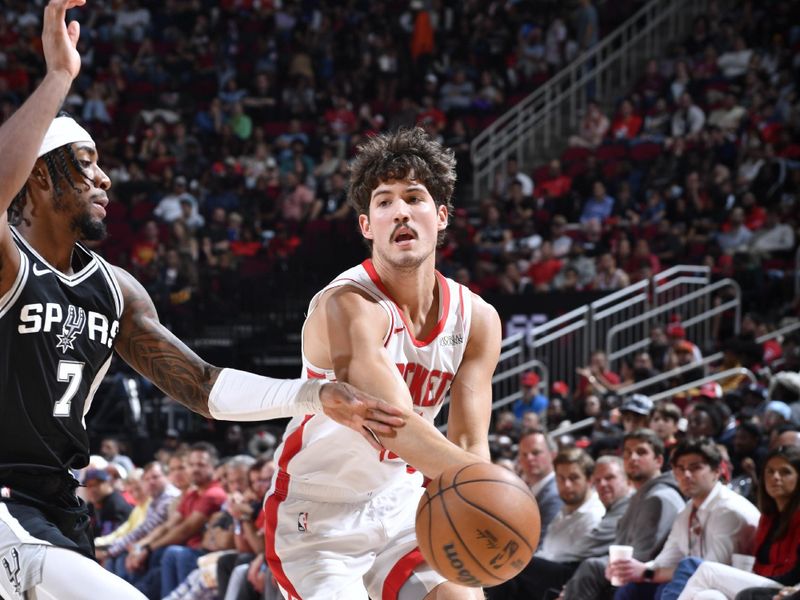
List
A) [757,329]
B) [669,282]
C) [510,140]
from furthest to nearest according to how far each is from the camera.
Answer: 1. [510,140]
2. [669,282]
3. [757,329]

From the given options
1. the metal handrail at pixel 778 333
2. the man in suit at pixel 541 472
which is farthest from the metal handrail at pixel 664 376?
the man in suit at pixel 541 472

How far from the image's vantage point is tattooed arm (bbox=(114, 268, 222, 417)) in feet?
13.9

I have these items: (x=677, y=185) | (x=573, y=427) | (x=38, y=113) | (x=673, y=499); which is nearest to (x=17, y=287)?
(x=38, y=113)

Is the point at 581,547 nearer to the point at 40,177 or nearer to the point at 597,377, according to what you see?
the point at 597,377

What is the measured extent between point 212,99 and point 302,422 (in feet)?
58.0

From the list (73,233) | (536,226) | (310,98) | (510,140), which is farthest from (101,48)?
(73,233)

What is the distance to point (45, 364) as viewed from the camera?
12.7ft

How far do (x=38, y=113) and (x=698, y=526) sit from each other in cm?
505

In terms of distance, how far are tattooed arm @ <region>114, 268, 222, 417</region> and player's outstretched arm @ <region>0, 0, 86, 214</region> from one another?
765 mm

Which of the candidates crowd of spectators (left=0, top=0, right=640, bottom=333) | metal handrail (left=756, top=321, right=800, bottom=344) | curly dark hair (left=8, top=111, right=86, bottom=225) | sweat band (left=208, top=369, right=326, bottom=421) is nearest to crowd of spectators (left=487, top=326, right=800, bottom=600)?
metal handrail (left=756, top=321, right=800, bottom=344)

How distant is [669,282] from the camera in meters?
13.5

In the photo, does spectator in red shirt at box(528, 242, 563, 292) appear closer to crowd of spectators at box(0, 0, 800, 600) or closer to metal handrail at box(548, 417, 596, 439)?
crowd of spectators at box(0, 0, 800, 600)

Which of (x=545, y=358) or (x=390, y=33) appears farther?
(x=390, y=33)

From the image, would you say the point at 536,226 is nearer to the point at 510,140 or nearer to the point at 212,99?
the point at 510,140
